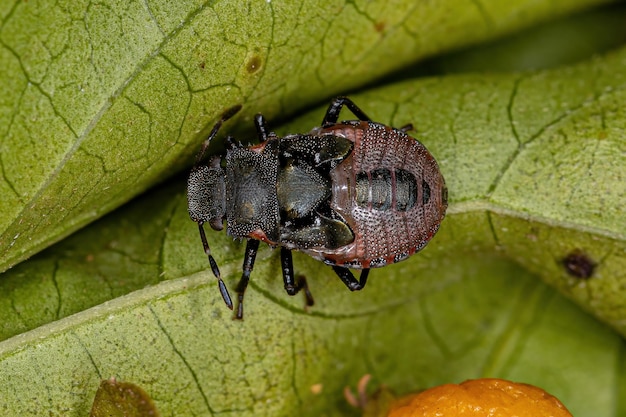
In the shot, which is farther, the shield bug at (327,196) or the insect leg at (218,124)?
the insect leg at (218,124)

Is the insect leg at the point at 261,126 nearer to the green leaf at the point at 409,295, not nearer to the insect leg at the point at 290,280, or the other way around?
the green leaf at the point at 409,295

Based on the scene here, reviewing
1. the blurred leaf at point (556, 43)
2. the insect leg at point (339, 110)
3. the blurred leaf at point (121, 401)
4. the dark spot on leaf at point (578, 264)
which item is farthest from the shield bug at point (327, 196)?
the blurred leaf at point (556, 43)

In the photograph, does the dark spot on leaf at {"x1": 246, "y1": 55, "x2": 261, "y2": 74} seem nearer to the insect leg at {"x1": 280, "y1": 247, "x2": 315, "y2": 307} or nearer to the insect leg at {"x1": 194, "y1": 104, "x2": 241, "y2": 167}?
the insect leg at {"x1": 194, "y1": 104, "x2": 241, "y2": 167}

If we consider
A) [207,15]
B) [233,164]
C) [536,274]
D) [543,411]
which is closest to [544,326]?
[536,274]

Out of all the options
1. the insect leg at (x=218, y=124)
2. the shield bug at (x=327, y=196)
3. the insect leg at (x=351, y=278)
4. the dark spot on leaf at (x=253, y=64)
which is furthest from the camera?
the insect leg at (x=351, y=278)

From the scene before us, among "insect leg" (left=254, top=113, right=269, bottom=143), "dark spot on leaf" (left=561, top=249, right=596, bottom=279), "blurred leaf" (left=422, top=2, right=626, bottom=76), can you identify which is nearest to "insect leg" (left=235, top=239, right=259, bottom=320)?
"insect leg" (left=254, top=113, right=269, bottom=143)

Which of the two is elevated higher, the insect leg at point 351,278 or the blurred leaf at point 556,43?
the blurred leaf at point 556,43

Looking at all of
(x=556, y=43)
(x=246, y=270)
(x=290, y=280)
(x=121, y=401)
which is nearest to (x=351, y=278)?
(x=290, y=280)
